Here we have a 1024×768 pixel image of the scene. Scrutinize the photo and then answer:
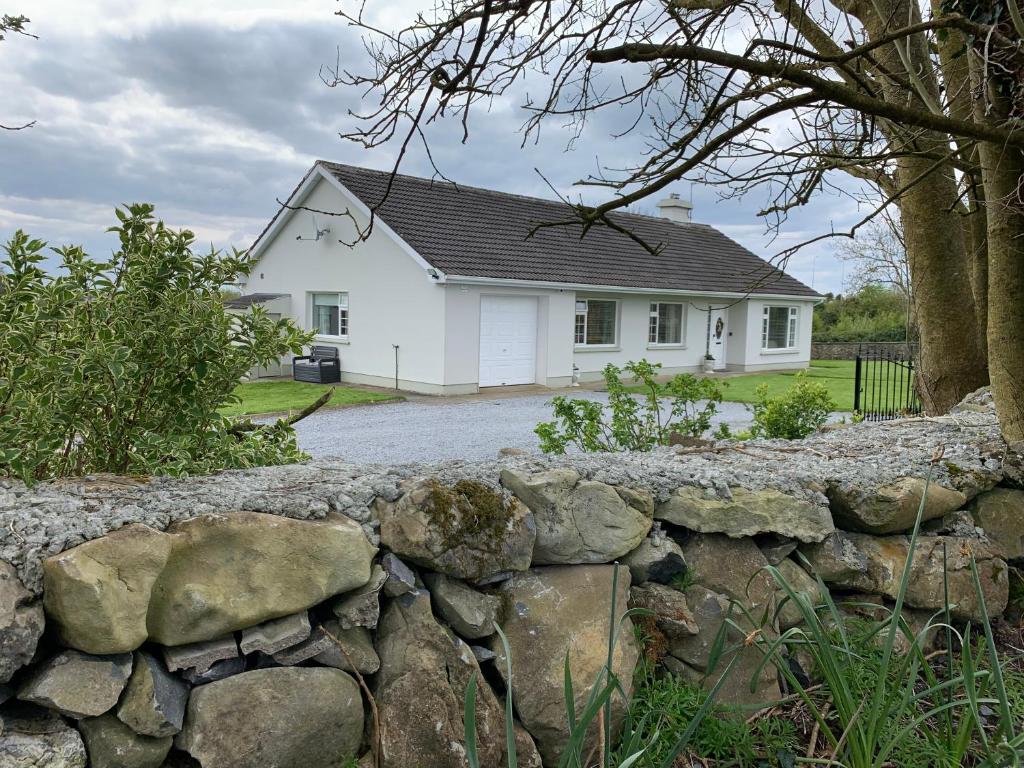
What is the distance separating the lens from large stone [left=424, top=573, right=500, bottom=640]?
2609mm

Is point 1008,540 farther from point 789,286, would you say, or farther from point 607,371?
point 789,286

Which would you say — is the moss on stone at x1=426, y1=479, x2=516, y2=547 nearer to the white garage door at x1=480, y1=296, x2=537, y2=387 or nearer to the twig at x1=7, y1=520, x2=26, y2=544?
the twig at x1=7, y1=520, x2=26, y2=544

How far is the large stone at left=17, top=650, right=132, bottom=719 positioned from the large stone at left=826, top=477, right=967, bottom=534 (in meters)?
3.01

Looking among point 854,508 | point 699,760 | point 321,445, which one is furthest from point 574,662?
point 321,445

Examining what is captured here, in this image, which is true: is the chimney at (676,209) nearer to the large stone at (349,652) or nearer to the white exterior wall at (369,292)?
the white exterior wall at (369,292)

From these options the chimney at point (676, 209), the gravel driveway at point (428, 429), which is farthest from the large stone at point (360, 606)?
the chimney at point (676, 209)

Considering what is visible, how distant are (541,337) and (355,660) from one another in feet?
50.2

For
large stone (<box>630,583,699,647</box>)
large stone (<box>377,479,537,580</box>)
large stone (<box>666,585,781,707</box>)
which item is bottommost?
large stone (<box>666,585,781,707</box>)

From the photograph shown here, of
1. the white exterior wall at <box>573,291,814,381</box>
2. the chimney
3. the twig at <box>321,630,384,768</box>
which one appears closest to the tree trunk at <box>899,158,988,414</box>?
the twig at <box>321,630,384,768</box>

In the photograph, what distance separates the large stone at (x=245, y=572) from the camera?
7.11ft

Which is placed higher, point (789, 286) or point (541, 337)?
point (789, 286)

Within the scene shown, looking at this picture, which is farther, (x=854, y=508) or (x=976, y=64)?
(x=976, y=64)

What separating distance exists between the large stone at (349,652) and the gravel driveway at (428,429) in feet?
16.1

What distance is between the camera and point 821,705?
3.00 m
